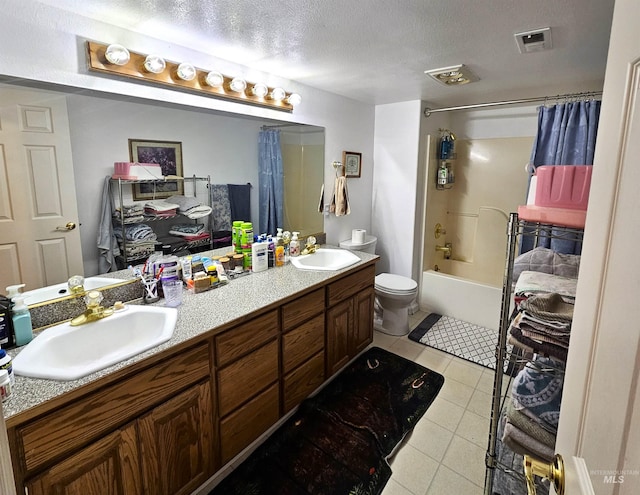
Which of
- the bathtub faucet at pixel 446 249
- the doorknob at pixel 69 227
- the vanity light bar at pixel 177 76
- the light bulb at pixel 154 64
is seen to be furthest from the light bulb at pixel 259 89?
the bathtub faucet at pixel 446 249

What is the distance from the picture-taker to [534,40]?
5.51ft

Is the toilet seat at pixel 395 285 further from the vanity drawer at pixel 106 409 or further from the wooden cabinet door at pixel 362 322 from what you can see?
the vanity drawer at pixel 106 409

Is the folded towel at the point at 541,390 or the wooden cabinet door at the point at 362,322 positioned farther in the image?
the wooden cabinet door at the point at 362,322

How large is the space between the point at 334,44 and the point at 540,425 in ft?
6.19

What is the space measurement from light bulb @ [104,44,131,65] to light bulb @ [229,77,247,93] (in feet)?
1.95

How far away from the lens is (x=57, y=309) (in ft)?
4.80

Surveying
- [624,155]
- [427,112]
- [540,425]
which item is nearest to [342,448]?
[540,425]

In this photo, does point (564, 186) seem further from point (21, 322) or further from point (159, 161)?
Answer: point (21, 322)

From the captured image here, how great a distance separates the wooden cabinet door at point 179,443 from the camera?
1289 mm

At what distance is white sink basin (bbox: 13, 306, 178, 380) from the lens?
112 centimetres

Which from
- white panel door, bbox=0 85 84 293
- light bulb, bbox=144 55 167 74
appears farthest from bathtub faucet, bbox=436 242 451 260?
white panel door, bbox=0 85 84 293

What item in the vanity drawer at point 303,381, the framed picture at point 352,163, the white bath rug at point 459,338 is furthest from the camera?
the framed picture at point 352,163

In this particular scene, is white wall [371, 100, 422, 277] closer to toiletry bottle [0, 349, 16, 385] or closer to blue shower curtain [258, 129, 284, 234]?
blue shower curtain [258, 129, 284, 234]

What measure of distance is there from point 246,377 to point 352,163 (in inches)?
85.1
